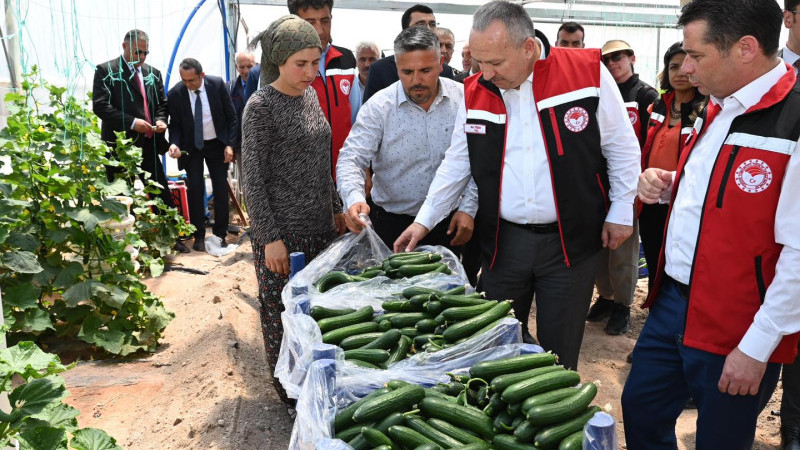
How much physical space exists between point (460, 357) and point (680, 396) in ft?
3.13

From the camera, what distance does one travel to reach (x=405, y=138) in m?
3.74

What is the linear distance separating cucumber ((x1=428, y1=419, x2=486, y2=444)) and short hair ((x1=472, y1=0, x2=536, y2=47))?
1.75m

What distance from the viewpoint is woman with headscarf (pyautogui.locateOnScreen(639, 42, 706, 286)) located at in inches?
175

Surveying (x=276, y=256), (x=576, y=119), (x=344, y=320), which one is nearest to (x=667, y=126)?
(x=576, y=119)

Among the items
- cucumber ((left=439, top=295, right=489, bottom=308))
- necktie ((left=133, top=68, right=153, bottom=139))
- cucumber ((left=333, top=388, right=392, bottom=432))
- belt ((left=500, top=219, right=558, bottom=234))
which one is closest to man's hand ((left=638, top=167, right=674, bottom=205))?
belt ((left=500, top=219, right=558, bottom=234))

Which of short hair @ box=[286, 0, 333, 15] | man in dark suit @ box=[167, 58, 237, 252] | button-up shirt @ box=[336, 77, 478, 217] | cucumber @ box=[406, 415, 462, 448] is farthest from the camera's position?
man in dark suit @ box=[167, 58, 237, 252]

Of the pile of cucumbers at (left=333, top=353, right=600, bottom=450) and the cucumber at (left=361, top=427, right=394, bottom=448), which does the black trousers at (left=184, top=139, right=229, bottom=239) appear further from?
the cucumber at (left=361, top=427, right=394, bottom=448)

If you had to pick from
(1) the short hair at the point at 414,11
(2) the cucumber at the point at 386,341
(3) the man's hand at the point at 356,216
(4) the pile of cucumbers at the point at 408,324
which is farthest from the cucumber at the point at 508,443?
(1) the short hair at the point at 414,11

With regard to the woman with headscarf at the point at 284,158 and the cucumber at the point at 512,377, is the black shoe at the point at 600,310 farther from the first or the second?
the cucumber at the point at 512,377

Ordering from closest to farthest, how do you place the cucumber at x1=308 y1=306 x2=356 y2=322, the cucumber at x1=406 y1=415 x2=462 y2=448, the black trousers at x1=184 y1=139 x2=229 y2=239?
the cucumber at x1=406 y1=415 x2=462 y2=448, the cucumber at x1=308 y1=306 x2=356 y2=322, the black trousers at x1=184 y1=139 x2=229 y2=239

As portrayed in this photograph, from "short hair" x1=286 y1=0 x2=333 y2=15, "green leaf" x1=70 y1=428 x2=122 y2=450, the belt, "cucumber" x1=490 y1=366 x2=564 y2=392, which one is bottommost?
"green leaf" x1=70 y1=428 x2=122 y2=450

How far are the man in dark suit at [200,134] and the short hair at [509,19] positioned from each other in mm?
5955

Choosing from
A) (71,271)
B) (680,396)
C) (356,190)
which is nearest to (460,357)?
(680,396)

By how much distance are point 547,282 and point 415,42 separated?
1.39 meters
